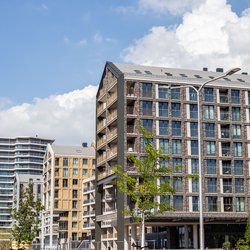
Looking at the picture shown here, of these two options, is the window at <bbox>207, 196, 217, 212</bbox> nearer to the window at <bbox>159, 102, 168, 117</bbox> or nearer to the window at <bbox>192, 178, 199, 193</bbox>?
the window at <bbox>192, 178, 199, 193</bbox>

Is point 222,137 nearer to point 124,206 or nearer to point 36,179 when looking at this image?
point 124,206

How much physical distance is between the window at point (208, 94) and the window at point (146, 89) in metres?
9.20

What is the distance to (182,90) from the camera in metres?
88.0

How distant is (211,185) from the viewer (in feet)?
284

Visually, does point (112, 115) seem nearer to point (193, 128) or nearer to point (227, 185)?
point (193, 128)

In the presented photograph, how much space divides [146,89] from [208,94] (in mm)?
10408

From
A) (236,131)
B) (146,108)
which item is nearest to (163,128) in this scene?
(146,108)

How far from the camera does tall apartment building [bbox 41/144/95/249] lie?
5482 inches

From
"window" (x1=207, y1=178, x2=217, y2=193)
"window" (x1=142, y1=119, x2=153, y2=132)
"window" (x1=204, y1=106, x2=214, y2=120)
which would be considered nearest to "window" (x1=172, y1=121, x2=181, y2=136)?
"window" (x1=142, y1=119, x2=153, y2=132)

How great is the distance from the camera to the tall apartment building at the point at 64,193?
139 metres

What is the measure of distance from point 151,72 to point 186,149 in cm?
1414

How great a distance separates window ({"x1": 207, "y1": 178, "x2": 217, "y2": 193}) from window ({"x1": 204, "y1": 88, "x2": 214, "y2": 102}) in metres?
12.6

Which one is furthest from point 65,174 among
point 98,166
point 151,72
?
point 151,72

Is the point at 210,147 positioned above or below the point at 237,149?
above
